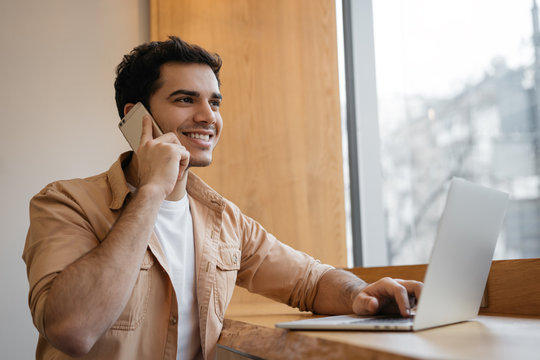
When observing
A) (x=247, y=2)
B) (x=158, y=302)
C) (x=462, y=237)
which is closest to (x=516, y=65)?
(x=247, y=2)

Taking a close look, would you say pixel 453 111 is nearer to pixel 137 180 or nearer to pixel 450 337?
pixel 137 180

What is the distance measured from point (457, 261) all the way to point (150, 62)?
1.17 m

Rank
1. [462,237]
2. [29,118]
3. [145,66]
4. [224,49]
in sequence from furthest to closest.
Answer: [224,49], [29,118], [145,66], [462,237]

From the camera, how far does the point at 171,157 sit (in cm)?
127

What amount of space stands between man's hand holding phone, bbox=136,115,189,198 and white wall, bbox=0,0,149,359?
2.96 ft

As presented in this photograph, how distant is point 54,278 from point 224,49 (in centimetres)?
155

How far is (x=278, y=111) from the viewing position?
2375 mm

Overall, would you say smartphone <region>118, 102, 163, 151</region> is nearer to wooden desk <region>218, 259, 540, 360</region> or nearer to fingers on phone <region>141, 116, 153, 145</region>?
fingers on phone <region>141, 116, 153, 145</region>

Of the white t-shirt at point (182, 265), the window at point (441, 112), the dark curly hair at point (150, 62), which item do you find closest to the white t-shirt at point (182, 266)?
the white t-shirt at point (182, 265)

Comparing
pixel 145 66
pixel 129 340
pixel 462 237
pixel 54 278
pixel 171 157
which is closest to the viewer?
pixel 462 237

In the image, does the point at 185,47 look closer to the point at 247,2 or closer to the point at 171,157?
the point at 171,157

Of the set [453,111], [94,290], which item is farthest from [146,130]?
[453,111]

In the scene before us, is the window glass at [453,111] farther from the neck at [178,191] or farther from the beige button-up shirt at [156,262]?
the neck at [178,191]

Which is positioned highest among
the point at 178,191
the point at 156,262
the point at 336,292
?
the point at 178,191
